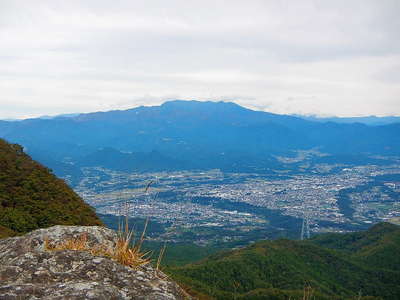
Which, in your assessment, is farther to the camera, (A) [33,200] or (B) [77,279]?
(A) [33,200]

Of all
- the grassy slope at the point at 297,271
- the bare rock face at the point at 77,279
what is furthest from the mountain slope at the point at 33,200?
the grassy slope at the point at 297,271

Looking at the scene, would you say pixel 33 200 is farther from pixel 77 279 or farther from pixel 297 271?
pixel 297 271

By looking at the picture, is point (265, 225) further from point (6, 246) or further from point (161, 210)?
point (6, 246)

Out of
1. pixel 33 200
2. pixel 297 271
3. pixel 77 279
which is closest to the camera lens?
pixel 77 279

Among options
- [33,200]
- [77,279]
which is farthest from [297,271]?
[77,279]

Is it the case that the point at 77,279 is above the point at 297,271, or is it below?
above

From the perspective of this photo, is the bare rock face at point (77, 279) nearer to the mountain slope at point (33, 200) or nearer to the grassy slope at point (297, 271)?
the mountain slope at point (33, 200)
